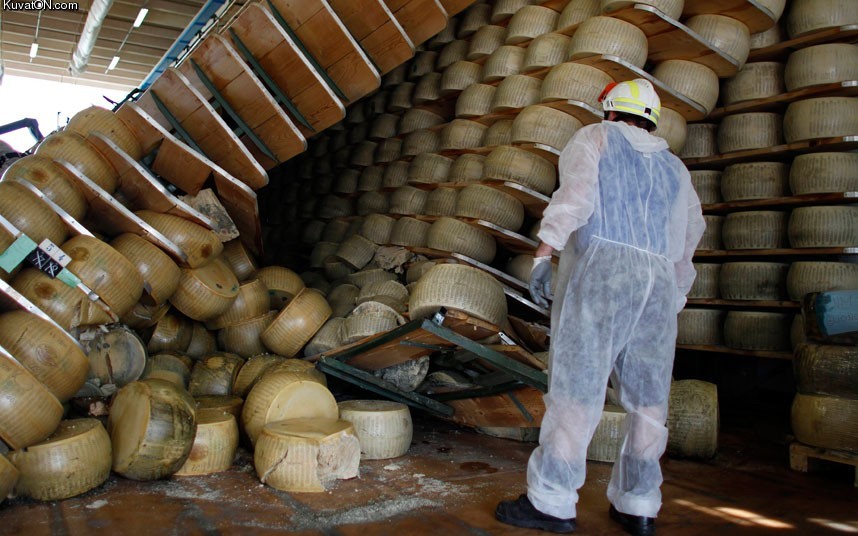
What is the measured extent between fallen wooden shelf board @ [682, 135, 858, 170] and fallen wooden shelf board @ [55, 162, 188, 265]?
2.82 m

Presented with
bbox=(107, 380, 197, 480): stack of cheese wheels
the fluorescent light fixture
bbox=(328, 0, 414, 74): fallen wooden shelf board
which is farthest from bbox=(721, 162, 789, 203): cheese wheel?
the fluorescent light fixture

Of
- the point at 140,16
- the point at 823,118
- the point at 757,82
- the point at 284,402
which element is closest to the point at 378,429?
the point at 284,402

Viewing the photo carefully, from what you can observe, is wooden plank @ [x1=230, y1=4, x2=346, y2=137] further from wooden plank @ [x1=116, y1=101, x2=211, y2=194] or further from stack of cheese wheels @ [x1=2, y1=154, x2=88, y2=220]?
stack of cheese wheels @ [x1=2, y1=154, x2=88, y2=220]

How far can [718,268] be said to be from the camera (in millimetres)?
3775

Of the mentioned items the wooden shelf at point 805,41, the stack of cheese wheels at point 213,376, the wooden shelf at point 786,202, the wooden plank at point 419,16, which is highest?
the wooden shelf at point 805,41

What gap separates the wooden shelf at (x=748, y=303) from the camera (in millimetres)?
3428

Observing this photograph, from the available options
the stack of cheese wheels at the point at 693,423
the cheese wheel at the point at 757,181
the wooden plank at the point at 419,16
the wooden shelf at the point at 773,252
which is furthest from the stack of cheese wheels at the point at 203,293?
the cheese wheel at the point at 757,181

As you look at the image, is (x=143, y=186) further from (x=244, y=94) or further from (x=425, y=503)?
(x=425, y=503)

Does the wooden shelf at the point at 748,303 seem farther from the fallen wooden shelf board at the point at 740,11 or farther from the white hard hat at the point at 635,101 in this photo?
the white hard hat at the point at 635,101

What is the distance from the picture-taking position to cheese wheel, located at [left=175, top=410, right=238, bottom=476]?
2467 millimetres

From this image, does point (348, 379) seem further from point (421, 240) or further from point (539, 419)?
point (421, 240)

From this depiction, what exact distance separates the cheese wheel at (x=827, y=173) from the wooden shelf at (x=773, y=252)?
0.29 m

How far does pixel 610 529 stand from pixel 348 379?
1.26 m

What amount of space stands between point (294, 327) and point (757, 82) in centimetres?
275
